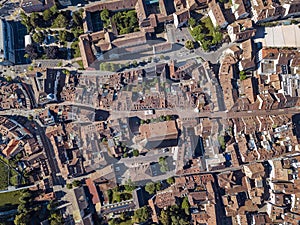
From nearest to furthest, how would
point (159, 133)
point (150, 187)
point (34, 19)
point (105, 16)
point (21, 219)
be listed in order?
point (21, 219), point (150, 187), point (159, 133), point (34, 19), point (105, 16)

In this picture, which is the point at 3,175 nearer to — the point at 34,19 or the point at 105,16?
the point at 34,19

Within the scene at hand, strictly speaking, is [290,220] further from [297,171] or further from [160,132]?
[160,132]

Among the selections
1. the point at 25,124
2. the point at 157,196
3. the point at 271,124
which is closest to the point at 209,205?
the point at 157,196

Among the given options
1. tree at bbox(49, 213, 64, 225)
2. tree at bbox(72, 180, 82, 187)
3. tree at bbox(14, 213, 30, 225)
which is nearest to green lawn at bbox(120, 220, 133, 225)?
tree at bbox(72, 180, 82, 187)

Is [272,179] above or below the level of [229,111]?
below

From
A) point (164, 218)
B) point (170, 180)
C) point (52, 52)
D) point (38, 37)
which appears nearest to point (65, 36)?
point (52, 52)

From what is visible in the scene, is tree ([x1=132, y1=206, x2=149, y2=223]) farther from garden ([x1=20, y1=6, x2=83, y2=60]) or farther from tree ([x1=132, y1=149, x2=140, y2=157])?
garden ([x1=20, y1=6, x2=83, y2=60])

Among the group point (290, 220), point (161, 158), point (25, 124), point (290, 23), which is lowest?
point (290, 220)

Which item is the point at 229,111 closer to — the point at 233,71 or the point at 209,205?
the point at 233,71

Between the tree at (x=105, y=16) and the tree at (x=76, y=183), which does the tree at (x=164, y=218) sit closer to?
the tree at (x=76, y=183)
